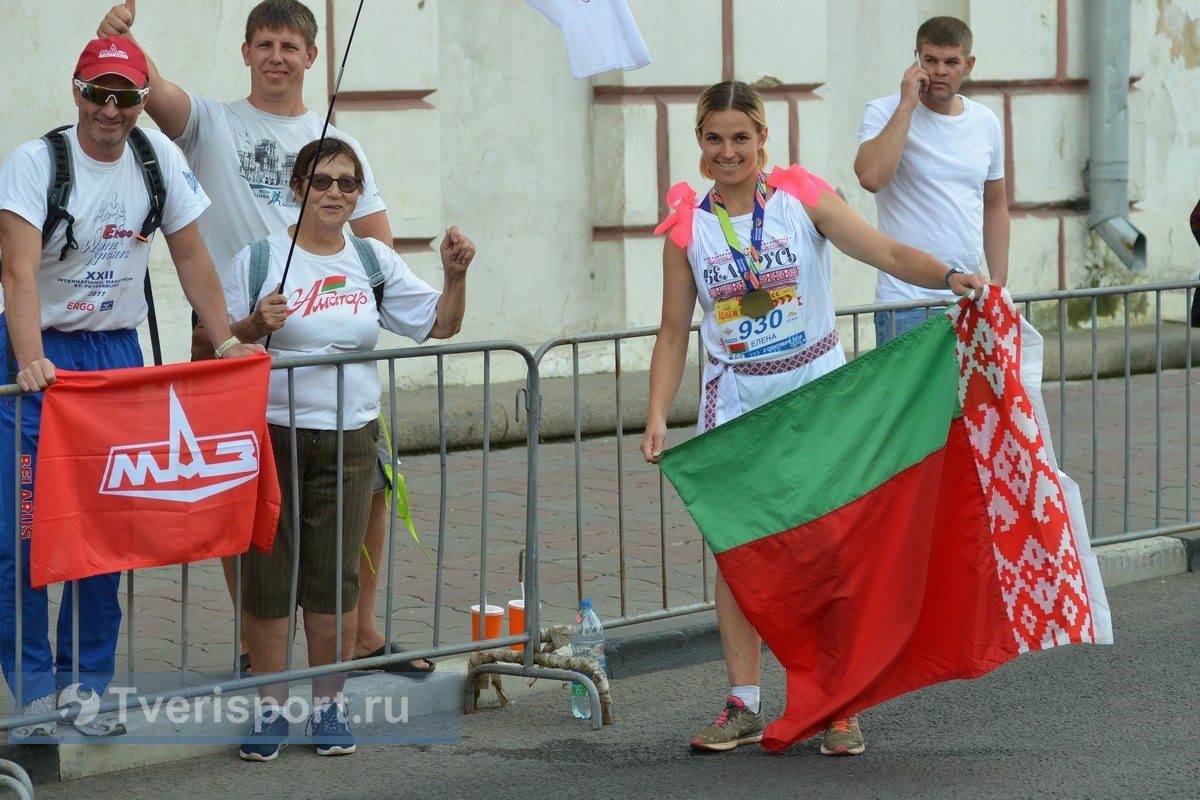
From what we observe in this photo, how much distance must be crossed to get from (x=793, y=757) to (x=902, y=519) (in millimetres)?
772

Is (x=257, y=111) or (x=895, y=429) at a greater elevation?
(x=257, y=111)

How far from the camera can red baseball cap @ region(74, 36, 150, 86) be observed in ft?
17.4

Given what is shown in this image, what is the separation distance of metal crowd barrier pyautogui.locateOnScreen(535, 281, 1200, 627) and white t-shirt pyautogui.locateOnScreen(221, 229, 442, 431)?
694mm

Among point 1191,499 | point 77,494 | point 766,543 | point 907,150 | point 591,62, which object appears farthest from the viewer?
point 1191,499

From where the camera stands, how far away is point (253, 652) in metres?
5.66

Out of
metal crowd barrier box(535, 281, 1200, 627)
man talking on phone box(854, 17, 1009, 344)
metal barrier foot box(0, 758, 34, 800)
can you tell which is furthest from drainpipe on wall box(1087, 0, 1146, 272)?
metal barrier foot box(0, 758, 34, 800)

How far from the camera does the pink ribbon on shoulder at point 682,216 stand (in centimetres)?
570

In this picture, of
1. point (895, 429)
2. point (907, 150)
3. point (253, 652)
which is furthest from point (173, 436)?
point (907, 150)

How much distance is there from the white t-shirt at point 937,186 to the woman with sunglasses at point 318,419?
2.50 m

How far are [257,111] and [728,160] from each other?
5.25ft

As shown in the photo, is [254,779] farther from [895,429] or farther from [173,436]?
[895,429]

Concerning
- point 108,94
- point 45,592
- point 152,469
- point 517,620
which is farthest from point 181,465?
point 517,620

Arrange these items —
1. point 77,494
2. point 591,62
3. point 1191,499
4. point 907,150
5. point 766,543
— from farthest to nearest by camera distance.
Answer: point 1191,499 → point 907,150 → point 591,62 → point 766,543 → point 77,494

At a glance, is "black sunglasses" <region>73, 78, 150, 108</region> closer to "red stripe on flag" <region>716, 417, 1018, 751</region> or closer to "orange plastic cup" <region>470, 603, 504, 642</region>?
"orange plastic cup" <region>470, 603, 504, 642</region>
